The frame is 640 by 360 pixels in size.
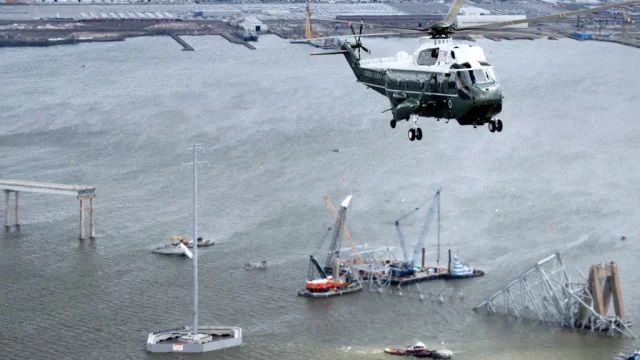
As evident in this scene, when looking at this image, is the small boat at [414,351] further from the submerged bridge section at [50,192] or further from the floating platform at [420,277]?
the submerged bridge section at [50,192]

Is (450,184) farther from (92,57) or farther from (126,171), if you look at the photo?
(92,57)

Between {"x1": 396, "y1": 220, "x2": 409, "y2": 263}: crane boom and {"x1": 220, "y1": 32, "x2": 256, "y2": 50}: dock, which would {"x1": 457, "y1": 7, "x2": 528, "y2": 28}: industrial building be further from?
{"x1": 396, "y1": 220, "x2": 409, "y2": 263}: crane boom

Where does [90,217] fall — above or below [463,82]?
below

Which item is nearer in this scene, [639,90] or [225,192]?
[225,192]

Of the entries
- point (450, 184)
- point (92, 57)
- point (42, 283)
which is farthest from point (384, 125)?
point (92, 57)

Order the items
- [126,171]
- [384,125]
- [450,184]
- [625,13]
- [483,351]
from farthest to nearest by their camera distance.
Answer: [625,13] → [384,125] → [126,171] → [450,184] → [483,351]

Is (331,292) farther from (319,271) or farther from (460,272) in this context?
→ (460,272)

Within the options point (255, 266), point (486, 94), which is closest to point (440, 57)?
point (486, 94)
